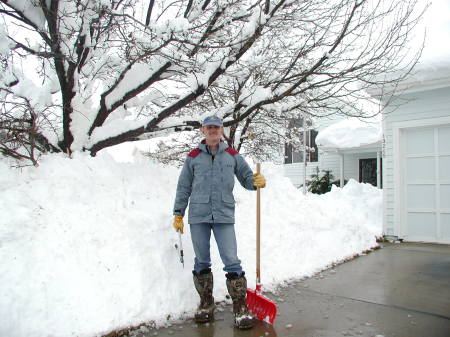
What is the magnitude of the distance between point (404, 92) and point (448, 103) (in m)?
0.87

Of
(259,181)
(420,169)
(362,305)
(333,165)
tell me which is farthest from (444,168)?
(333,165)

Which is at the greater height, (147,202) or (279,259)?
(147,202)

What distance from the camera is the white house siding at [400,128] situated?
294 inches

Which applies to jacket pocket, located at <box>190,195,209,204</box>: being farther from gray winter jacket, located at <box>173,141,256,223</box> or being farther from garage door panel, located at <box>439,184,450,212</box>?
garage door panel, located at <box>439,184,450,212</box>

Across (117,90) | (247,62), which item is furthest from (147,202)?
(247,62)

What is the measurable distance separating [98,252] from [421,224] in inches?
265

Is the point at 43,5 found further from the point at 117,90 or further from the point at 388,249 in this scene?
the point at 388,249

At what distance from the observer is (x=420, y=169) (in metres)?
7.71

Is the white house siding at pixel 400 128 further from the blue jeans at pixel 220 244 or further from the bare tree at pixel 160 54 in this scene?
the blue jeans at pixel 220 244

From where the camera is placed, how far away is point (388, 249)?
705cm

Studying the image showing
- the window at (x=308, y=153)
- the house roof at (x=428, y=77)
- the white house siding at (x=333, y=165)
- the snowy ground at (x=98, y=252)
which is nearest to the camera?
the snowy ground at (x=98, y=252)

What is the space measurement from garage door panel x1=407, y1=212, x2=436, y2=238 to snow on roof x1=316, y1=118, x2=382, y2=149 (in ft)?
21.2

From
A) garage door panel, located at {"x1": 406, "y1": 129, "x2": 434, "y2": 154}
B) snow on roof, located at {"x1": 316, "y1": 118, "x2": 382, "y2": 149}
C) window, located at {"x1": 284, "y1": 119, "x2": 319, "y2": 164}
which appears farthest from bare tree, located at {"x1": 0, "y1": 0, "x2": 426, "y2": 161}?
window, located at {"x1": 284, "y1": 119, "x2": 319, "y2": 164}

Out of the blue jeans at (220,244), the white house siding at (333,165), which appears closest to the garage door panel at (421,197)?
the blue jeans at (220,244)
